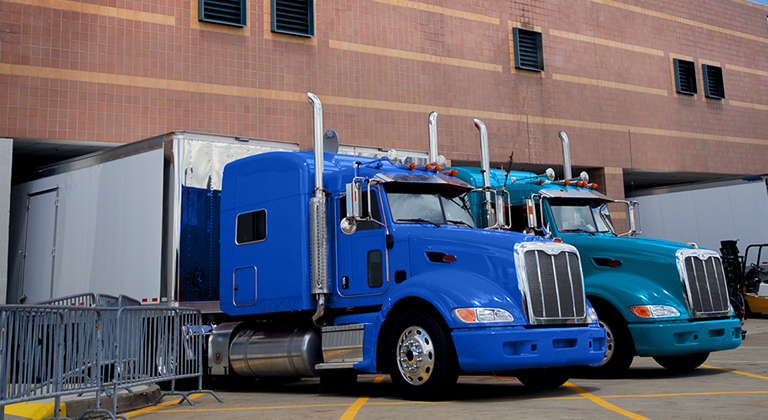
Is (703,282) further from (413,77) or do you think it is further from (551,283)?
(413,77)

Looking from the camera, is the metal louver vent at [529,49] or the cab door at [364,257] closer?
the cab door at [364,257]

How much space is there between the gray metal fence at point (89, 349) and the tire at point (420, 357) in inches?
112

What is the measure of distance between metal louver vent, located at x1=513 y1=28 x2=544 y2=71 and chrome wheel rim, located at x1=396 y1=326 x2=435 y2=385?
1837 centimetres

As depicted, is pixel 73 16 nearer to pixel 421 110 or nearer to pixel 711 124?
pixel 421 110

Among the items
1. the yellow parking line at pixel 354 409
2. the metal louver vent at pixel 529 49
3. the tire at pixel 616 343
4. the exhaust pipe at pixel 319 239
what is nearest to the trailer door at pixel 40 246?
the exhaust pipe at pixel 319 239

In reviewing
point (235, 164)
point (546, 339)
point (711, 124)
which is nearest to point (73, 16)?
A: point (235, 164)

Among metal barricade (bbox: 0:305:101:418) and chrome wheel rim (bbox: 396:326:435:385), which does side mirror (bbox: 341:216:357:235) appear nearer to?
chrome wheel rim (bbox: 396:326:435:385)

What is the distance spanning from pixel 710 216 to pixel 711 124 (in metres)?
8.34

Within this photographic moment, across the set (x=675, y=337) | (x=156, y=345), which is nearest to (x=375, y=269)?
(x=156, y=345)

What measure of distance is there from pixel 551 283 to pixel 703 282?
360cm

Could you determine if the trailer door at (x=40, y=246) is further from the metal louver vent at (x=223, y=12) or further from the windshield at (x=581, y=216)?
the windshield at (x=581, y=216)

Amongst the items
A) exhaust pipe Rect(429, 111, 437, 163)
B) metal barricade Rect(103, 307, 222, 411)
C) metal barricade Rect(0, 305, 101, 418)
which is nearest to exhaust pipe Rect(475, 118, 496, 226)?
exhaust pipe Rect(429, 111, 437, 163)

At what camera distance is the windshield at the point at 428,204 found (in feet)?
33.1

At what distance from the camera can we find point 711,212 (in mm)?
23891
